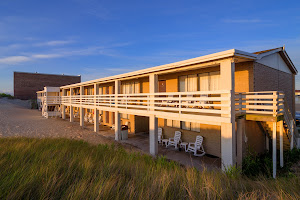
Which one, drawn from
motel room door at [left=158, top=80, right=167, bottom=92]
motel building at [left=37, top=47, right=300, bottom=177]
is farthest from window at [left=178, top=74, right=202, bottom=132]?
motel room door at [left=158, top=80, right=167, bottom=92]

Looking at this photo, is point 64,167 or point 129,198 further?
point 64,167

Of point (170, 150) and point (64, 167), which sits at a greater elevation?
point (64, 167)

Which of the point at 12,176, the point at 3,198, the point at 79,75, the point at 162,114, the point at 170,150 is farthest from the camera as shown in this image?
the point at 79,75

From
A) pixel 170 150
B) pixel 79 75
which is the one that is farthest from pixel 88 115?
pixel 79 75

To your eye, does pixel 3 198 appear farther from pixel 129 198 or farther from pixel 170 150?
pixel 170 150

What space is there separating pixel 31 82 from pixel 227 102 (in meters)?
52.6

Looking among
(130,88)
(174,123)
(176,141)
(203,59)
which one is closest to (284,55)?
(203,59)

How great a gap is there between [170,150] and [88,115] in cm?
1486

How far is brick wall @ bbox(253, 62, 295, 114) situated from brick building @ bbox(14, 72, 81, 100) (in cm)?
5085

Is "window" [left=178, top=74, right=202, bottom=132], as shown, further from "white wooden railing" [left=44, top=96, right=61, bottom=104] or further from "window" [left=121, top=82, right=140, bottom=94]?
"white wooden railing" [left=44, top=96, right=61, bottom=104]

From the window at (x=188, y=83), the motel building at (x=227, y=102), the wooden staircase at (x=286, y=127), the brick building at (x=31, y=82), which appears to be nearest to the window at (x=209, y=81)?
the motel building at (x=227, y=102)

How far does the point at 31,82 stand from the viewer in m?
46.5

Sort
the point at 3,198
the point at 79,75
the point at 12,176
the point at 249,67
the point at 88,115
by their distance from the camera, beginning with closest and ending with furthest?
the point at 3,198
the point at 12,176
the point at 249,67
the point at 88,115
the point at 79,75

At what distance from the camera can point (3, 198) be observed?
2.80 metres
